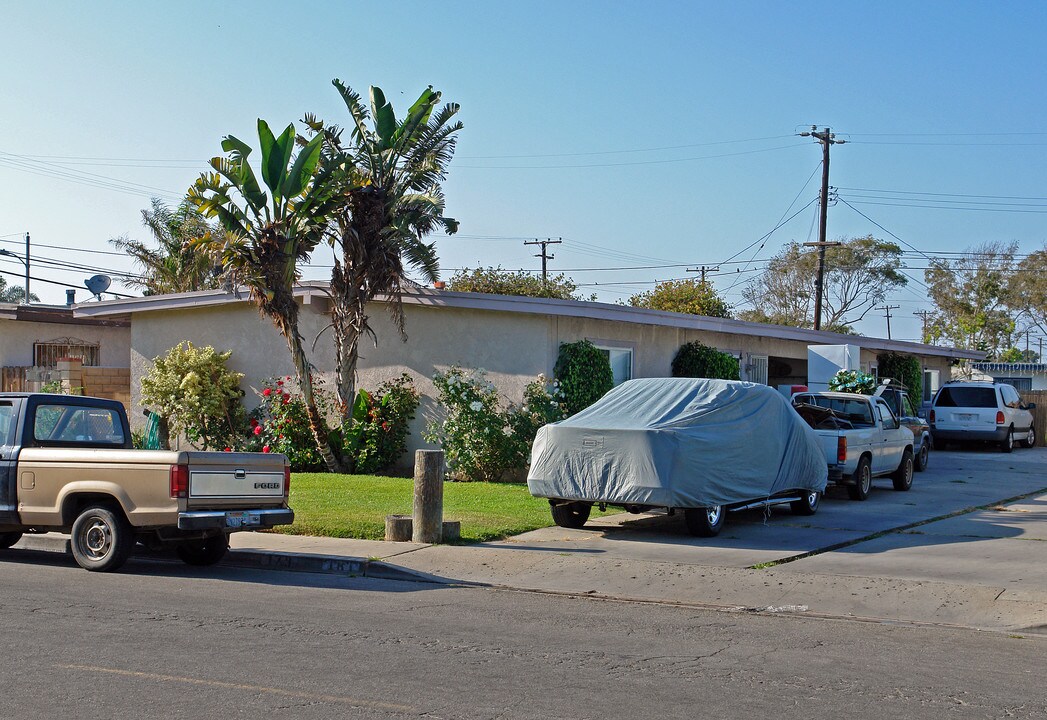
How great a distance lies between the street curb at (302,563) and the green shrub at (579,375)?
804 centimetres

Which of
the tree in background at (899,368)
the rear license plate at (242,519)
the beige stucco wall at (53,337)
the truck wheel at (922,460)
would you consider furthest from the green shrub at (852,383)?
the beige stucco wall at (53,337)

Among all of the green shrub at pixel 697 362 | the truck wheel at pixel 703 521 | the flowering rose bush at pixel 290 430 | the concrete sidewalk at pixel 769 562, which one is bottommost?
the concrete sidewalk at pixel 769 562

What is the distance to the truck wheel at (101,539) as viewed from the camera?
10836 millimetres

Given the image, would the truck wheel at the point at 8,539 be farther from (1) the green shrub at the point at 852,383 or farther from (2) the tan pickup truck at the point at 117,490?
(1) the green shrub at the point at 852,383

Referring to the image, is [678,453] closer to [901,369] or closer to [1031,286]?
[901,369]

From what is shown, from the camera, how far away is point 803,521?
50.2 feet

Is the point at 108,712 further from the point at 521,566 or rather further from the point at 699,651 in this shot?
the point at 521,566

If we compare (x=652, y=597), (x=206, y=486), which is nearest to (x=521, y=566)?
(x=652, y=597)

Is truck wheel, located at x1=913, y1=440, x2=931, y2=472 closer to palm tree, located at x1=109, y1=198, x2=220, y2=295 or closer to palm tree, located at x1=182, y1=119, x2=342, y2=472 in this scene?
palm tree, located at x1=182, y1=119, x2=342, y2=472

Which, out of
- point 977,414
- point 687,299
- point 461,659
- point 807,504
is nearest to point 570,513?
point 807,504

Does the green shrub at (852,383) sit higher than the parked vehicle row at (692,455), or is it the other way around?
the green shrub at (852,383)

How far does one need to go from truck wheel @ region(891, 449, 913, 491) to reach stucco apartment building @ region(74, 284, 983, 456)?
4.87m

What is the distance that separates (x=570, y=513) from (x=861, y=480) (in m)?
6.01

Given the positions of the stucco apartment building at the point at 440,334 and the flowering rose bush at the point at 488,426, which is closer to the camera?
the flowering rose bush at the point at 488,426
